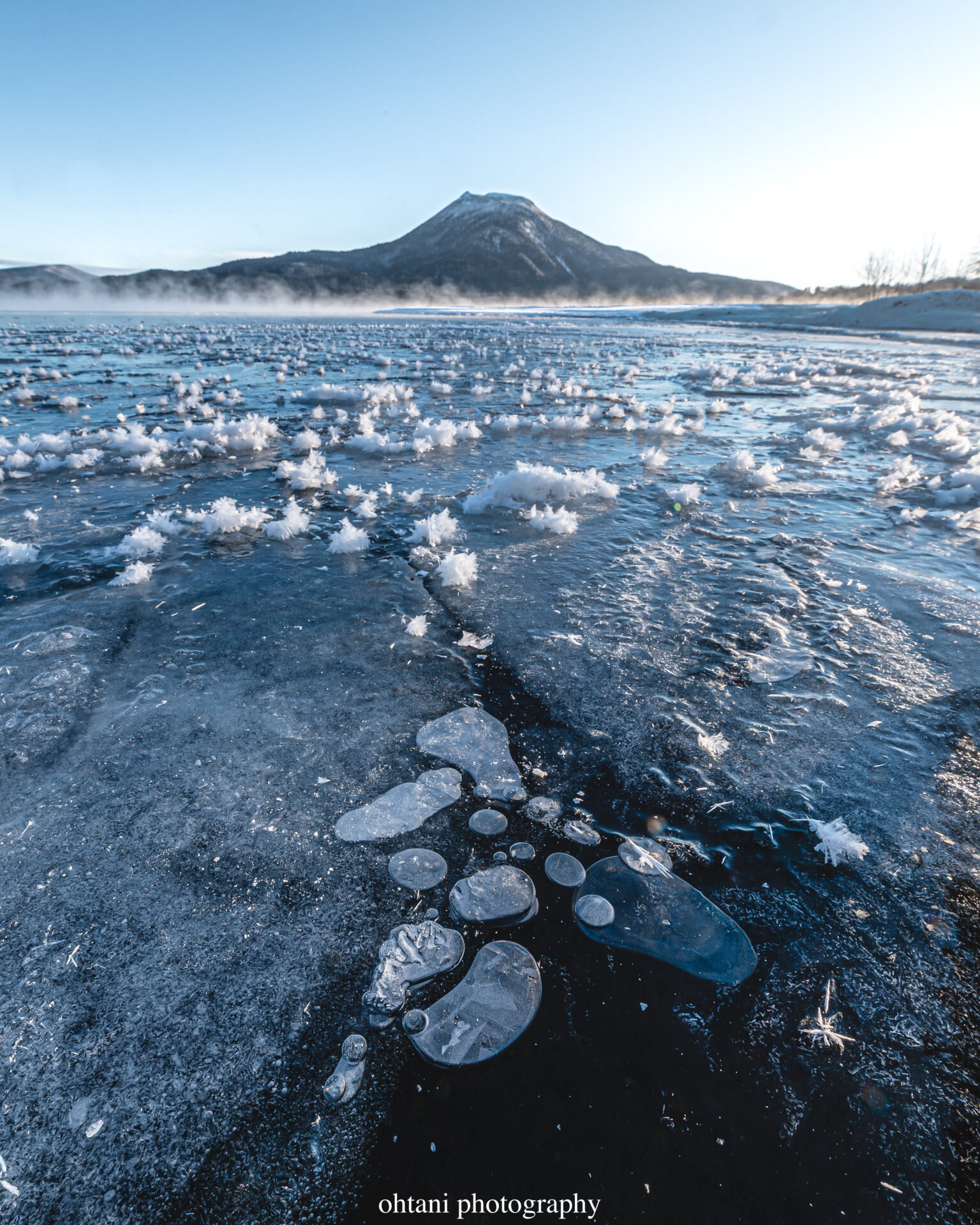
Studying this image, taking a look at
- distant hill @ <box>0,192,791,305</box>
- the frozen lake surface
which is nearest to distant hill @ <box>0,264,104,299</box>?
distant hill @ <box>0,192,791,305</box>

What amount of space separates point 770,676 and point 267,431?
25.5 feet

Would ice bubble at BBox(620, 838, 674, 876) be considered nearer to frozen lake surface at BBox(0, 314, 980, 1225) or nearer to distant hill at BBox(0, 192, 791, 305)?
frozen lake surface at BBox(0, 314, 980, 1225)

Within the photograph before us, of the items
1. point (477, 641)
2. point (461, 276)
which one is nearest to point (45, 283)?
point (461, 276)

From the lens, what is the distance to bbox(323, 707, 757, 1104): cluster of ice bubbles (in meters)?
1.55

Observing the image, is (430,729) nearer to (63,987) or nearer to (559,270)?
(63,987)

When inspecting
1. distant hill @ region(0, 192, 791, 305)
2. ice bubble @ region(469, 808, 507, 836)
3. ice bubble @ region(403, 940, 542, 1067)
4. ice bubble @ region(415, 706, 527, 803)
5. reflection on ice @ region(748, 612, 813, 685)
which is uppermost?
distant hill @ region(0, 192, 791, 305)

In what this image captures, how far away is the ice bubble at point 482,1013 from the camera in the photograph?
1510 millimetres

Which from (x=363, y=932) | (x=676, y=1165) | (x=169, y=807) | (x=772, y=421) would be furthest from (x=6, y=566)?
(x=772, y=421)


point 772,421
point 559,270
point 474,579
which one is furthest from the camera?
point 559,270

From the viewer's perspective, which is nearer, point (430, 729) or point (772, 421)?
point (430, 729)

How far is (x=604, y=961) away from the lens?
173 cm

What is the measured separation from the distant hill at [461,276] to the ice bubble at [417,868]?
103 metres

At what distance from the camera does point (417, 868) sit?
1990 millimetres

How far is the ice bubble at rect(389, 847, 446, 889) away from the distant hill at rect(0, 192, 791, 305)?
103 meters
